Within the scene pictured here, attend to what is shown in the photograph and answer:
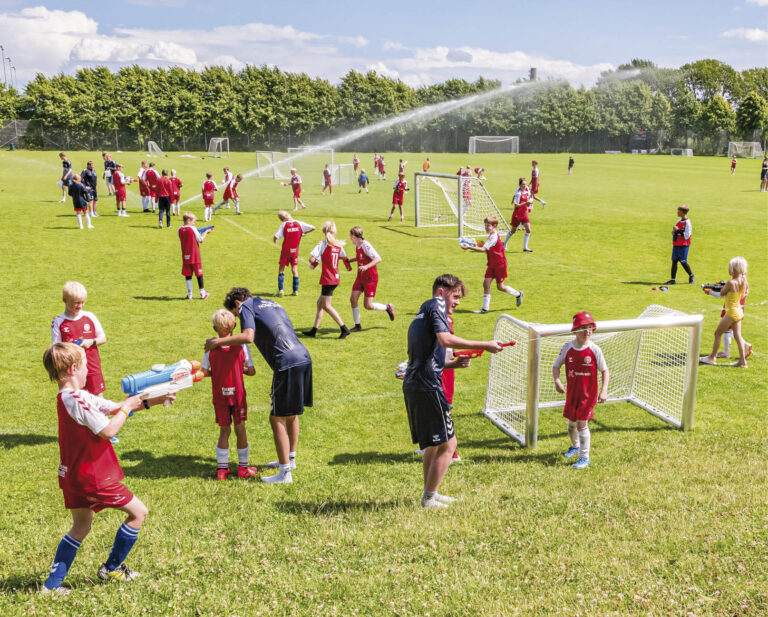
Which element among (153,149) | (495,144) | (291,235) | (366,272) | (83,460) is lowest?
(83,460)

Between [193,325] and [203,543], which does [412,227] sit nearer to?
[193,325]

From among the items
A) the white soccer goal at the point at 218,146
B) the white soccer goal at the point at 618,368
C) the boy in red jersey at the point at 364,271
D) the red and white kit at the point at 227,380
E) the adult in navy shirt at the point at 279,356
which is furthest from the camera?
the white soccer goal at the point at 218,146

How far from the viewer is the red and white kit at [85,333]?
7.63m

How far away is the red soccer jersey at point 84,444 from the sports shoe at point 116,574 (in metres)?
0.76

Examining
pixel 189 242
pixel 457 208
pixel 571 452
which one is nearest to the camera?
pixel 571 452

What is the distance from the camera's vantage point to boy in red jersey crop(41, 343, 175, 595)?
4652 mm

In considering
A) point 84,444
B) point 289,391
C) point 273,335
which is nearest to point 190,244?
point 273,335

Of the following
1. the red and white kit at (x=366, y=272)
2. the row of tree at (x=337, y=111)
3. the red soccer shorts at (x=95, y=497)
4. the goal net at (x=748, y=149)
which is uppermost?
the row of tree at (x=337, y=111)

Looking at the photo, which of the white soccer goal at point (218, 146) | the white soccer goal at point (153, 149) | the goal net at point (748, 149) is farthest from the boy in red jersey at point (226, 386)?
the goal net at point (748, 149)

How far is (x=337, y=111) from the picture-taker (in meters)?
95.8

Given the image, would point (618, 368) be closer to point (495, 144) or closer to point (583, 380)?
point (583, 380)

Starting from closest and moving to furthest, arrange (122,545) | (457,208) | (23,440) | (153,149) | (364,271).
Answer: (122,545)
(23,440)
(364,271)
(457,208)
(153,149)

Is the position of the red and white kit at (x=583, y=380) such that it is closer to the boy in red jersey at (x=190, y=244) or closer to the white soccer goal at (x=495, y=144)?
the boy in red jersey at (x=190, y=244)

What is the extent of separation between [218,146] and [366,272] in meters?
76.3
